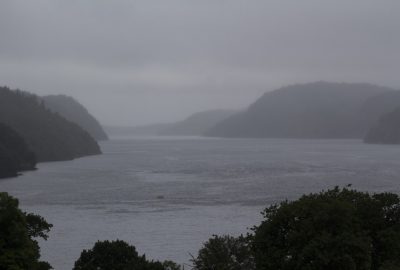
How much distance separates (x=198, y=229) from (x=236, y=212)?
14.5 m

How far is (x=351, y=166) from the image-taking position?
181m

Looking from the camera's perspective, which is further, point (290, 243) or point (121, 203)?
point (121, 203)

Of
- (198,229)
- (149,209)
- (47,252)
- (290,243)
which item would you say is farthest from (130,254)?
(149,209)

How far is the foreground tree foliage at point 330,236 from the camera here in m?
35.3

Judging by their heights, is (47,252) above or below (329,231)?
below

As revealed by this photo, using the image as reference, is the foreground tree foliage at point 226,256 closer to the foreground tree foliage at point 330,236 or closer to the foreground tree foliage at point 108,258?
the foreground tree foliage at point 330,236

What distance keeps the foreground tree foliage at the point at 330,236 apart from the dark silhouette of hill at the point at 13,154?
5447 inches

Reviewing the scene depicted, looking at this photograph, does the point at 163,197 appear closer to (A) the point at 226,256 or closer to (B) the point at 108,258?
(B) the point at 108,258

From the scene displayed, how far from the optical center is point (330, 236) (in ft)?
118

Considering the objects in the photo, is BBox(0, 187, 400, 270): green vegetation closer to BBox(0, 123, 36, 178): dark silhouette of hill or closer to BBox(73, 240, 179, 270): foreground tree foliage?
BBox(73, 240, 179, 270): foreground tree foliage

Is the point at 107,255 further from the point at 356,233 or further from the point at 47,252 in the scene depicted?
the point at 47,252

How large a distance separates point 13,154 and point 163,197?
81193 millimetres

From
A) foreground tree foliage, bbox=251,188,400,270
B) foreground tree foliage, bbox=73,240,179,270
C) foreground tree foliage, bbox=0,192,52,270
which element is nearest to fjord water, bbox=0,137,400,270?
foreground tree foliage, bbox=73,240,179,270

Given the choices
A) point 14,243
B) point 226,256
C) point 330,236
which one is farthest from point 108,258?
point 330,236
